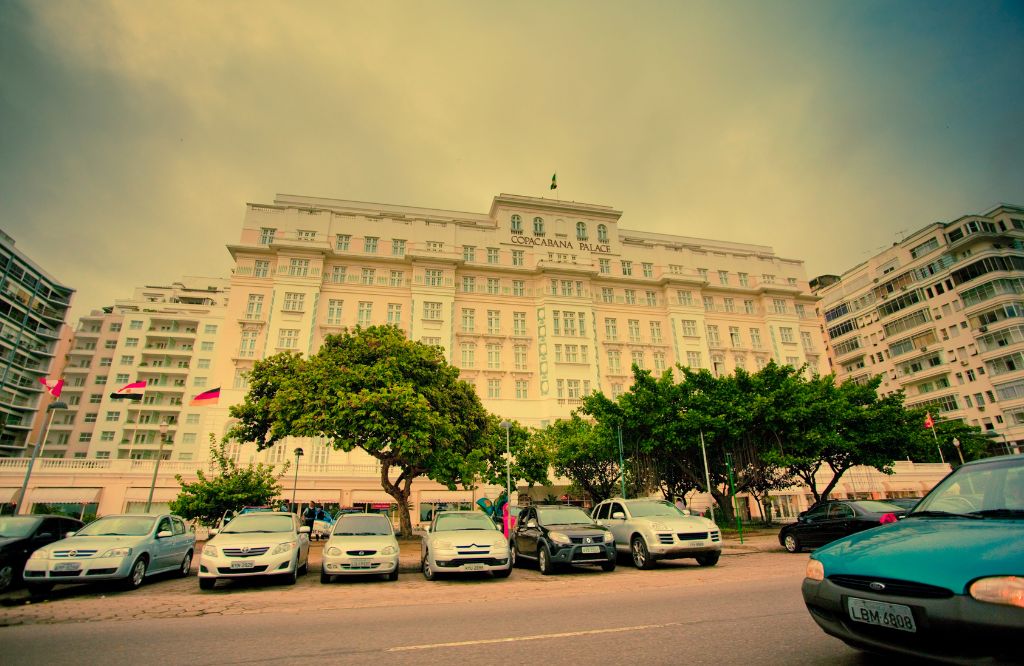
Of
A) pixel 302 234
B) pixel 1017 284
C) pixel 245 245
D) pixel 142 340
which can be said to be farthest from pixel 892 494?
pixel 142 340

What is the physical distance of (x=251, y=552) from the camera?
34.3 ft

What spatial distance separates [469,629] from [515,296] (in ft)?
139

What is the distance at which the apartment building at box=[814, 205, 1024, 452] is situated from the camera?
4816 cm

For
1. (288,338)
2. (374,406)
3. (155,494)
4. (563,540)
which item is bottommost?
(563,540)

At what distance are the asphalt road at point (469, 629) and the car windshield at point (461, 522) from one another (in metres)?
2.45

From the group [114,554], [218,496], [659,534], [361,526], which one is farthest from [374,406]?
[659,534]

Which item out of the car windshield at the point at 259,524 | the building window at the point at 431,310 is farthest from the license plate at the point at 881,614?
the building window at the point at 431,310

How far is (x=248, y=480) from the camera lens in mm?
25453

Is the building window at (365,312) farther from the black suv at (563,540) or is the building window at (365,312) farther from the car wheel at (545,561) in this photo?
the car wheel at (545,561)

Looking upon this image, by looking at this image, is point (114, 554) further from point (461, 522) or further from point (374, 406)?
point (374, 406)

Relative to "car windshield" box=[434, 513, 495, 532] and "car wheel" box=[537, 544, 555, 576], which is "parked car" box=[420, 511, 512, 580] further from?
"car wheel" box=[537, 544, 555, 576]

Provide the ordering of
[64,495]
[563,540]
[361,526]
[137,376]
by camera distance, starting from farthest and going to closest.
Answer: [137,376] < [64,495] < [361,526] < [563,540]

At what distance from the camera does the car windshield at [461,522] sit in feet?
40.8

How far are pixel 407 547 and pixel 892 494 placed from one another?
4439cm
